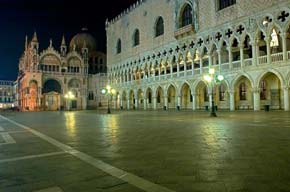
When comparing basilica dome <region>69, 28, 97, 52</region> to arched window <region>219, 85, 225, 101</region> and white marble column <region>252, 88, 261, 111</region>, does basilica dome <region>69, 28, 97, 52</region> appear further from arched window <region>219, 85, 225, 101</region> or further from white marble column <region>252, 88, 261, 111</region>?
white marble column <region>252, 88, 261, 111</region>

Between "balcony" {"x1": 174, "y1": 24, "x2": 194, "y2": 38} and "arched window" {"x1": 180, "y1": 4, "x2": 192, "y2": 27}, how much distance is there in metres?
1.71

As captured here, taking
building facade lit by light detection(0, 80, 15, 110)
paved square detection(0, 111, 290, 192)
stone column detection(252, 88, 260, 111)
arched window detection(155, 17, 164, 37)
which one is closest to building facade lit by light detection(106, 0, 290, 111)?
arched window detection(155, 17, 164, 37)

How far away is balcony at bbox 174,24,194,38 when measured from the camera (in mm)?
41737

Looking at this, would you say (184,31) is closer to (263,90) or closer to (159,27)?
(159,27)

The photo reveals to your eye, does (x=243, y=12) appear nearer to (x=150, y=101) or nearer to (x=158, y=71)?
(x=158, y=71)

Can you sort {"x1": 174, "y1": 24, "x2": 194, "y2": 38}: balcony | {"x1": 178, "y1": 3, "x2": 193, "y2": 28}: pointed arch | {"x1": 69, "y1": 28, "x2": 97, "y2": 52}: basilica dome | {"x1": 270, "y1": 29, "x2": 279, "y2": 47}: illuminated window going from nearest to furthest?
{"x1": 270, "y1": 29, "x2": 279, "y2": 47}: illuminated window
{"x1": 174, "y1": 24, "x2": 194, "y2": 38}: balcony
{"x1": 178, "y1": 3, "x2": 193, "y2": 28}: pointed arch
{"x1": 69, "y1": 28, "x2": 97, "y2": 52}: basilica dome

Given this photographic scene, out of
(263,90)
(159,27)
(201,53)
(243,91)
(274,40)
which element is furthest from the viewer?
(159,27)

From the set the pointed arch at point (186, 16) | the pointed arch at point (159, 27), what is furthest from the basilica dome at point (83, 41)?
the pointed arch at point (186, 16)

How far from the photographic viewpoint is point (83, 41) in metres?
84.5

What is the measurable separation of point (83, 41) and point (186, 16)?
45.7 metres

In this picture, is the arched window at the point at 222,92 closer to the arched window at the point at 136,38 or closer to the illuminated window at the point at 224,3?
the illuminated window at the point at 224,3

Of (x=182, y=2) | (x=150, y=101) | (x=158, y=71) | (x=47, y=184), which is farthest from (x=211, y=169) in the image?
(x=150, y=101)

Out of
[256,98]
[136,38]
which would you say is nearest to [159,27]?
[136,38]

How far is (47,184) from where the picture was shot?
183 inches
